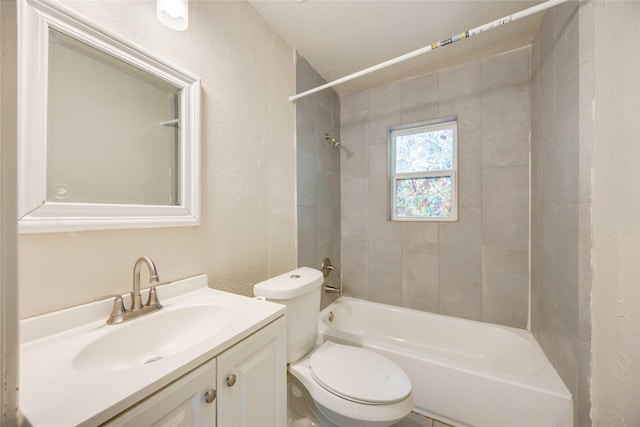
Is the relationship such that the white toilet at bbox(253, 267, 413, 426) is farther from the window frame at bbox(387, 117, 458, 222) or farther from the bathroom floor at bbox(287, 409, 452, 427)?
the window frame at bbox(387, 117, 458, 222)

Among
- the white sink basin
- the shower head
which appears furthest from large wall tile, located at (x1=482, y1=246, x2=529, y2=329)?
the white sink basin

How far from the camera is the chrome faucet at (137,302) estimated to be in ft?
2.57

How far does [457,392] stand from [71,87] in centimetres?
→ 201

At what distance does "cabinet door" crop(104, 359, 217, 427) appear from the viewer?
1.55 ft

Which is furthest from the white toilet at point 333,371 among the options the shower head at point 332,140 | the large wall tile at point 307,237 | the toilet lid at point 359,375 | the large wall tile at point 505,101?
the large wall tile at point 505,101

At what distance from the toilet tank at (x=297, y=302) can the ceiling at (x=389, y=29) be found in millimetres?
1534

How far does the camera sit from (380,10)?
1415 millimetres

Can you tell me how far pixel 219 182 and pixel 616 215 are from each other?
1645 millimetres

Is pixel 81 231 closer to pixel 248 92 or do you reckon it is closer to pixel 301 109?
pixel 248 92

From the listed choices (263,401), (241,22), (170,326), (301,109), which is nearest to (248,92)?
(241,22)

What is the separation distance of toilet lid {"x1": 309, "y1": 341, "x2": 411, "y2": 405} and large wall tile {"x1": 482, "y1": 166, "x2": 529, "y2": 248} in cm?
128

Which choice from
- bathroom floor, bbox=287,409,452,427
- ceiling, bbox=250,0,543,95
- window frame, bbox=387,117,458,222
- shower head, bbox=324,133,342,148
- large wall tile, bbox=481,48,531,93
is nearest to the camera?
bathroom floor, bbox=287,409,452,427

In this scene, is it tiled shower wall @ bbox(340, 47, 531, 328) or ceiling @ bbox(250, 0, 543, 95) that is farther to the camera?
tiled shower wall @ bbox(340, 47, 531, 328)

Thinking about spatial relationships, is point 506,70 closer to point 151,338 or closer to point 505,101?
point 505,101
